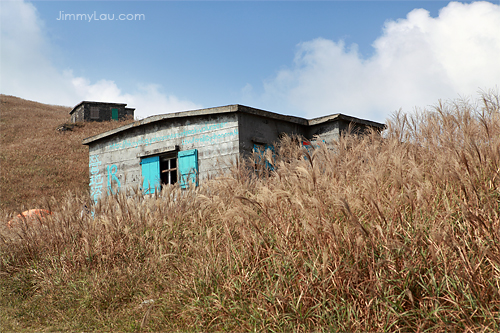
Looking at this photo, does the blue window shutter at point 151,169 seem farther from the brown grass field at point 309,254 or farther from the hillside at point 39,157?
the brown grass field at point 309,254

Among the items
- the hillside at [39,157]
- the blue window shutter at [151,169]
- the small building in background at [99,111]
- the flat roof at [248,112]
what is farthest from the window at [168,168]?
the small building in background at [99,111]

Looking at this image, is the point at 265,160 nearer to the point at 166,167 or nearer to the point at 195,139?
the point at 195,139

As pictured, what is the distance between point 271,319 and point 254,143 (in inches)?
341

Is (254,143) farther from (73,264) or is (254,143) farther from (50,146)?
(50,146)

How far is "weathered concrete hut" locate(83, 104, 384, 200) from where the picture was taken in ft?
36.0

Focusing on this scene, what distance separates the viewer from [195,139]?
1159 cm

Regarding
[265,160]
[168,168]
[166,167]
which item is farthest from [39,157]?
[265,160]

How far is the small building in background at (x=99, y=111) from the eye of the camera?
33.7 meters

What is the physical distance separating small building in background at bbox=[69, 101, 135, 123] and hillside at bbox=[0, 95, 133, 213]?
1.00 metres

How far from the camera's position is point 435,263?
8.96ft

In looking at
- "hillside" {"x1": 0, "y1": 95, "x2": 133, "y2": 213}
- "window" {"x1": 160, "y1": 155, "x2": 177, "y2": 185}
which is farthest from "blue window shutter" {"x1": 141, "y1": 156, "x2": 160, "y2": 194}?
"hillside" {"x1": 0, "y1": 95, "x2": 133, "y2": 213}

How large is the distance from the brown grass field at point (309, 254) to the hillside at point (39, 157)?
528 inches

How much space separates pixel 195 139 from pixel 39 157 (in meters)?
20.7

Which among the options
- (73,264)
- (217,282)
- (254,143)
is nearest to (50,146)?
(254,143)
